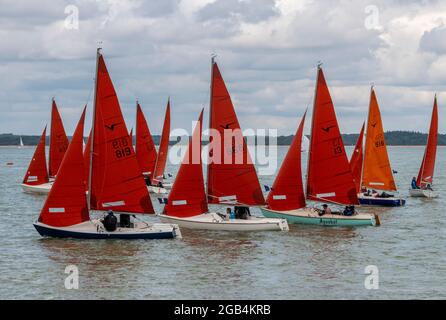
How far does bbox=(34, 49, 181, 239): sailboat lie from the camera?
40.3m

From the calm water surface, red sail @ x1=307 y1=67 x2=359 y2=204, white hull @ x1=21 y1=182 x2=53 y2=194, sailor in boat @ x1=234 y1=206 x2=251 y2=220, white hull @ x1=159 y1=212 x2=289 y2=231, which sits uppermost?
red sail @ x1=307 y1=67 x2=359 y2=204

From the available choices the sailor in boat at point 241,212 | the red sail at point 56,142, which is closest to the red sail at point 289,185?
the sailor in boat at point 241,212

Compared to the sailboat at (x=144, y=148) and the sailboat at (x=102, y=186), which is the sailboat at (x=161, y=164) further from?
the sailboat at (x=102, y=186)

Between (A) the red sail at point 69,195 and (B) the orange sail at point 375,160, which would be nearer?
(A) the red sail at point 69,195

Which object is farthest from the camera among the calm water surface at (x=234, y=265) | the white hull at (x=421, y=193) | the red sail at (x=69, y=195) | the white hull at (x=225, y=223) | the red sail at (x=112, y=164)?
the white hull at (x=421, y=193)

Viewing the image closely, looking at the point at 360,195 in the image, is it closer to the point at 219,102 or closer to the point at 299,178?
the point at 299,178

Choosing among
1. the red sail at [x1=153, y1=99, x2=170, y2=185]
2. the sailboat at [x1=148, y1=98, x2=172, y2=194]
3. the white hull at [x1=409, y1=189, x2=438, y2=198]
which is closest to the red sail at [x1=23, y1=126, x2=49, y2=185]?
the sailboat at [x1=148, y1=98, x2=172, y2=194]

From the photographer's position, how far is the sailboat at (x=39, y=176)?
73438 millimetres

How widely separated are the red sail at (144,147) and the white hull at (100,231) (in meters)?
35.3

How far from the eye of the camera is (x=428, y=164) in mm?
71188

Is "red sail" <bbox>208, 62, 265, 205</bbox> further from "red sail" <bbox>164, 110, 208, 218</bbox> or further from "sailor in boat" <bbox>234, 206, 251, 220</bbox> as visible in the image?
"red sail" <bbox>164, 110, 208, 218</bbox>

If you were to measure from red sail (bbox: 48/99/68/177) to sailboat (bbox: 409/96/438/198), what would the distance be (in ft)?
96.9

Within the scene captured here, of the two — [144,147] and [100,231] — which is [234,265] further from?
[144,147]
